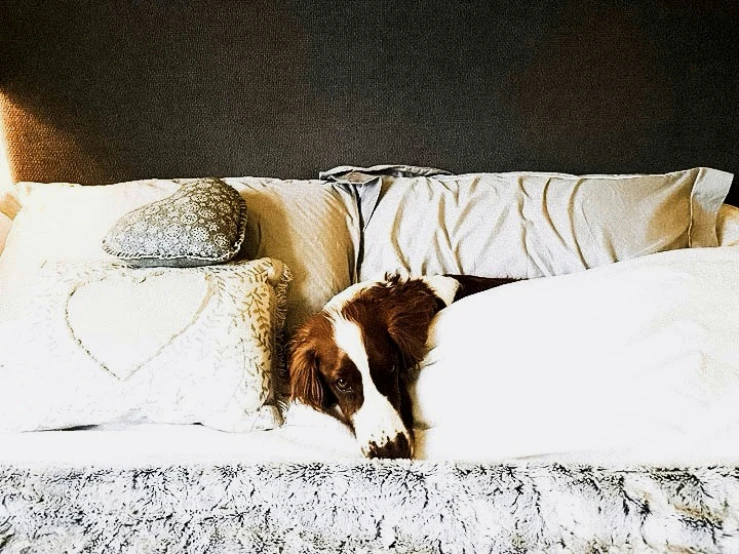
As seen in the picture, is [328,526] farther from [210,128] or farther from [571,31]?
[571,31]

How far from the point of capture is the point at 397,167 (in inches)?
72.8

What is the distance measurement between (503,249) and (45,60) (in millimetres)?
1339

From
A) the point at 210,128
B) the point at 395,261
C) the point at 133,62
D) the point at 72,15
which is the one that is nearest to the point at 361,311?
the point at 395,261

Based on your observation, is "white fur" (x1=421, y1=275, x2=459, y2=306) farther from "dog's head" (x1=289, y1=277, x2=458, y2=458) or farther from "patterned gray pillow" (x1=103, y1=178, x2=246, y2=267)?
"patterned gray pillow" (x1=103, y1=178, x2=246, y2=267)

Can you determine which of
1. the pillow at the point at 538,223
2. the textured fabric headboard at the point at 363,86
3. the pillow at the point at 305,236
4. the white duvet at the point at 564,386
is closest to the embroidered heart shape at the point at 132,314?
the white duvet at the point at 564,386

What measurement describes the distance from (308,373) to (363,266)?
0.45 m

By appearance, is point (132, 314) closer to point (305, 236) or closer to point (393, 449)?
point (305, 236)

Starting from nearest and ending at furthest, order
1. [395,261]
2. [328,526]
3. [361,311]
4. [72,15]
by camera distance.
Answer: [328,526] < [361,311] < [395,261] < [72,15]

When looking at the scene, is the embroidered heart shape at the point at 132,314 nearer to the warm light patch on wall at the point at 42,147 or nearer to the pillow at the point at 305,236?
the pillow at the point at 305,236

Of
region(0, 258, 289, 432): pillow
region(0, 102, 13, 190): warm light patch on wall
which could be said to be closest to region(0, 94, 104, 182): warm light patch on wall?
region(0, 102, 13, 190): warm light patch on wall

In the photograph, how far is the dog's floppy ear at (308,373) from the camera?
1318 millimetres

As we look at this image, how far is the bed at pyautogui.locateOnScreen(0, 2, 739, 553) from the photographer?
982 millimetres

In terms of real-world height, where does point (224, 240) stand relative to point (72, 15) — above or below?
below

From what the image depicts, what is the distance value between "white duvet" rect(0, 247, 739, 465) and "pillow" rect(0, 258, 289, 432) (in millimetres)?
42
